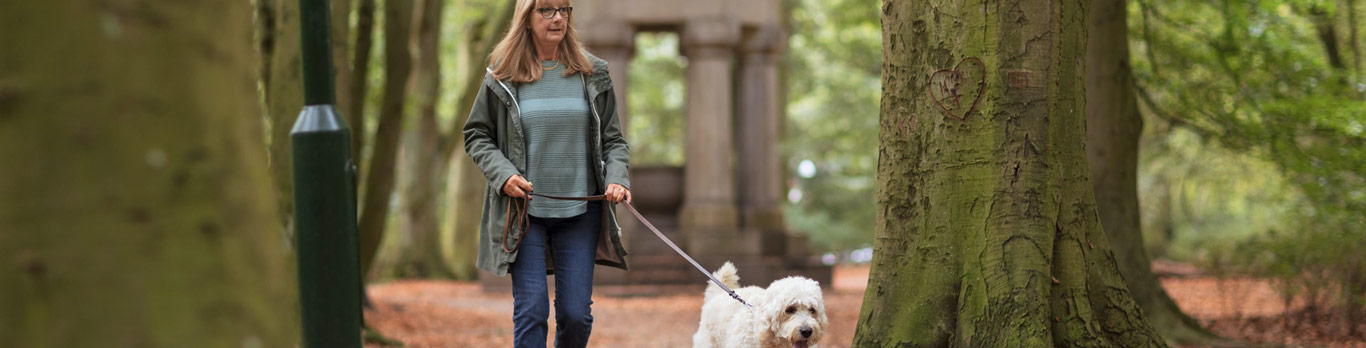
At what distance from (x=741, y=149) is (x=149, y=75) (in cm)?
1765

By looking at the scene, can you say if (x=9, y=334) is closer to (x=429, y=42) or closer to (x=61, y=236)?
(x=61, y=236)

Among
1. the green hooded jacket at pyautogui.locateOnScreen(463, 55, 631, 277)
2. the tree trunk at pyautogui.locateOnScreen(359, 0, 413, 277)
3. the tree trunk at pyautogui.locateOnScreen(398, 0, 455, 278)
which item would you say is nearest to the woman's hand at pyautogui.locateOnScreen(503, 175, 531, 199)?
the green hooded jacket at pyautogui.locateOnScreen(463, 55, 631, 277)

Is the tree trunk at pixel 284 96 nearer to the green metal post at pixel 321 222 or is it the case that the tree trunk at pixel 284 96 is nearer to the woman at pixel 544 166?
the woman at pixel 544 166

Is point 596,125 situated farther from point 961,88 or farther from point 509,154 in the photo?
point 961,88

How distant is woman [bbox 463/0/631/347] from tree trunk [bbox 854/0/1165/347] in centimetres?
141

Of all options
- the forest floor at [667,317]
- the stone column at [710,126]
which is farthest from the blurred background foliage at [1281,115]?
the stone column at [710,126]

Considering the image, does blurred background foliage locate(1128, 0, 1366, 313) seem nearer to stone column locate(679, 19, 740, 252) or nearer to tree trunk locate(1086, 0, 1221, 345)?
tree trunk locate(1086, 0, 1221, 345)

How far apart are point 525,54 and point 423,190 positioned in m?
18.5

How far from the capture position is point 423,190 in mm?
22906

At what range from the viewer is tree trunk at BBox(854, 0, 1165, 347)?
5.30 m

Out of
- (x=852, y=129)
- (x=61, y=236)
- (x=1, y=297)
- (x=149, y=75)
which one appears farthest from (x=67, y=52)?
(x=852, y=129)

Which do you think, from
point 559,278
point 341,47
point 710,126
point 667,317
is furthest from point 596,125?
point 710,126

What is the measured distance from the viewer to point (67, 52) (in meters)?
2.21

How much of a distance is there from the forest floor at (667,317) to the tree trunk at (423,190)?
3536 millimetres
